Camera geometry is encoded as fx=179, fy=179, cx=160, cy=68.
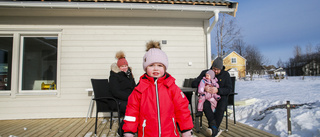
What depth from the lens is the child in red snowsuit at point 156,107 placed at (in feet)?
4.43

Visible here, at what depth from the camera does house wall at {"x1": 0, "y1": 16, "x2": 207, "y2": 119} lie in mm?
4137

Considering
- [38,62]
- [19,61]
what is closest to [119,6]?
[38,62]

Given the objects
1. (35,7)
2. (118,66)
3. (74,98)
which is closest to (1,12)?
(35,7)

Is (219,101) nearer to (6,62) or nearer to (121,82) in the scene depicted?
(121,82)

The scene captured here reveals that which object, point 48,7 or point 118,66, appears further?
point 48,7

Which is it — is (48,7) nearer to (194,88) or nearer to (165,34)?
(165,34)

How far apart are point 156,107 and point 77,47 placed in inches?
141

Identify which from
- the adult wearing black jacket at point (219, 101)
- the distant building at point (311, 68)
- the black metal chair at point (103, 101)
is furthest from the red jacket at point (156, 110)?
the distant building at point (311, 68)

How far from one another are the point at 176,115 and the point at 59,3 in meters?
3.45

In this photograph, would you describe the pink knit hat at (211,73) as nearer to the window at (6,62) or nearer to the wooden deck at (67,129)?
the wooden deck at (67,129)

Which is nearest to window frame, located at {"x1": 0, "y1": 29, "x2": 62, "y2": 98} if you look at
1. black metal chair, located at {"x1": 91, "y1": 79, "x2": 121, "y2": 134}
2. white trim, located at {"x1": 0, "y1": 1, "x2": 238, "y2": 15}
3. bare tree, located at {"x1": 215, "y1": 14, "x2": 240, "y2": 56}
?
white trim, located at {"x1": 0, "y1": 1, "x2": 238, "y2": 15}

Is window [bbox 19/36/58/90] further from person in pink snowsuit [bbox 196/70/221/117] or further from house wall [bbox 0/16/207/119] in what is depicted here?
person in pink snowsuit [bbox 196/70/221/117]

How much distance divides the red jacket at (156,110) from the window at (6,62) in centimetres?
439

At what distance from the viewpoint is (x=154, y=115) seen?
1.36m
